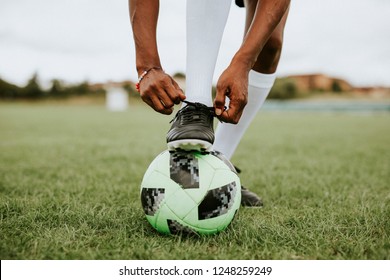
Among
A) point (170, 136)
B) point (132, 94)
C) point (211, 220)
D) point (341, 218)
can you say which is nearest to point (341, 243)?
point (341, 218)

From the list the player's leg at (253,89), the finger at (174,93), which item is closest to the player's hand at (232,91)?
the finger at (174,93)

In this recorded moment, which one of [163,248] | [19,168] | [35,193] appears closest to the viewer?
[163,248]

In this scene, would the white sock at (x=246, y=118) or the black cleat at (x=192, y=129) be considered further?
the white sock at (x=246, y=118)

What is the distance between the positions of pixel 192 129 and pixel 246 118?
898mm

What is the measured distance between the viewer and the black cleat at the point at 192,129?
152cm

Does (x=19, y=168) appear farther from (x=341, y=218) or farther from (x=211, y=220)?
(x=341, y=218)

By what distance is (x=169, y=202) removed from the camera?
1.59 metres

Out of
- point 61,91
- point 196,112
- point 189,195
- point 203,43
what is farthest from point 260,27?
point 61,91

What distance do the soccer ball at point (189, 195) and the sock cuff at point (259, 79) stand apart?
2.78ft

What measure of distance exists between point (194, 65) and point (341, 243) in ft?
3.45

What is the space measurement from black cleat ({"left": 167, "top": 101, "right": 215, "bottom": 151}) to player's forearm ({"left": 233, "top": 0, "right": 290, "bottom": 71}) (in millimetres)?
286

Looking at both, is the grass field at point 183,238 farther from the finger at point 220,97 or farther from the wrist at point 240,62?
the wrist at point 240,62

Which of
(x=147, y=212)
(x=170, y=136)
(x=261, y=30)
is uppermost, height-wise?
(x=261, y=30)

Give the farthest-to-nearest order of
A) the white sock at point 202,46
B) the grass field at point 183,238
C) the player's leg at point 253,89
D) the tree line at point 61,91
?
the tree line at point 61,91
the player's leg at point 253,89
the white sock at point 202,46
the grass field at point 183,238
